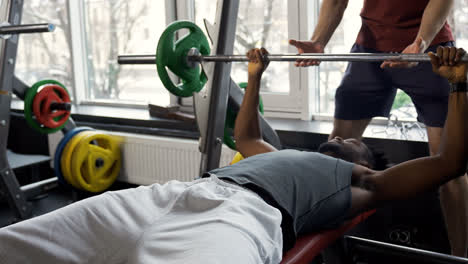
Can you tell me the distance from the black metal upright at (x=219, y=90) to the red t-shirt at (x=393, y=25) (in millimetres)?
517

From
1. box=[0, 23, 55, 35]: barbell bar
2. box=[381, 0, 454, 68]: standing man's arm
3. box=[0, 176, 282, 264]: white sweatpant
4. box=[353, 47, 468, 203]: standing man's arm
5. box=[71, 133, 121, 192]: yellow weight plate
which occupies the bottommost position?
box=[71, 133, 121, 192]: yellow weight plate

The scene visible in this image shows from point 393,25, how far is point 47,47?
2.93 metres

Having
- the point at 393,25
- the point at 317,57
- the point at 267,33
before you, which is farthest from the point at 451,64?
the point at 267,33

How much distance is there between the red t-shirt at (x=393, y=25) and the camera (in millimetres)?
1866

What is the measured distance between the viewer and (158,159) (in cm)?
316

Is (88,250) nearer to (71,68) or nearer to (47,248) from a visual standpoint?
(47,248)

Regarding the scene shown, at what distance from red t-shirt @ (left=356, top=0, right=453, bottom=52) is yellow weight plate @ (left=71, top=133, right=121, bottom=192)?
1799 millimetres

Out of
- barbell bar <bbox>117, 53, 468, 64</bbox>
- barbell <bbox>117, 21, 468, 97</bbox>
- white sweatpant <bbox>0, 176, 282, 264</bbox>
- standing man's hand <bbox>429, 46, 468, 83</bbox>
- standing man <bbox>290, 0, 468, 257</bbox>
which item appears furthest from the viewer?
barbell <bbox>117, 21, 468, 97</bbox>

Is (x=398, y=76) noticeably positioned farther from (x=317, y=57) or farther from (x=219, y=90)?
(x=219, y=90)

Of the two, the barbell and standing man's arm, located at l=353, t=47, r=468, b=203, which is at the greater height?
the barbell

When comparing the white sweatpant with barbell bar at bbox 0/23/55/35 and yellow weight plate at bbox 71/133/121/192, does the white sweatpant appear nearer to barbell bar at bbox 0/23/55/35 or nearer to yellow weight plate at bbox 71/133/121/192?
barbell bar at bbox 0/23/55/35

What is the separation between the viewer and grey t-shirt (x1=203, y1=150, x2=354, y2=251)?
1.40 metres


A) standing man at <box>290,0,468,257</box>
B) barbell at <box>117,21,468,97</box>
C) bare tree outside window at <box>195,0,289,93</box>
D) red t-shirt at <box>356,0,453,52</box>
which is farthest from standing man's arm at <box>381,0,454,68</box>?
bare tree outside window at <box>195,0,289,93</box>

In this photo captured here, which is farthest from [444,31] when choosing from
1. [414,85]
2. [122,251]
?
[122,251]
